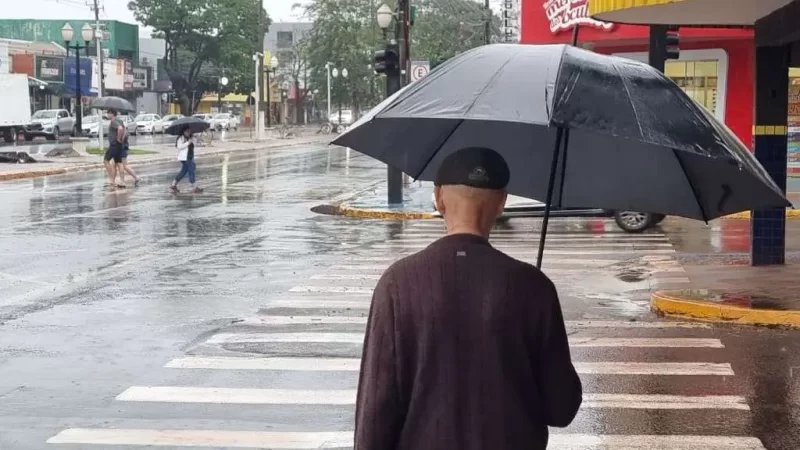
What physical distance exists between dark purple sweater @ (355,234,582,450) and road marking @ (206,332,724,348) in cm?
640

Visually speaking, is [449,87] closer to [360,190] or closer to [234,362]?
[234,362]

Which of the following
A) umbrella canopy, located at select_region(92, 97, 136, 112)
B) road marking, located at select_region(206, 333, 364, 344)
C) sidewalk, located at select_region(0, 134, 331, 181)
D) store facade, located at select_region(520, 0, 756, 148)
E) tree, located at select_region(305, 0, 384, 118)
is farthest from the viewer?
tree, located at select_region(305, 0, 384, 118)

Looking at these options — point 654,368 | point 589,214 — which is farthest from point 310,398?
point 589,214

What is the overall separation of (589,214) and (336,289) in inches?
322

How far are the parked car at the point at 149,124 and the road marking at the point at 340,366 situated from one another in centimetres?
6505

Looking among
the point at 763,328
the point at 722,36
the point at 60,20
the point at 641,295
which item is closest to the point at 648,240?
the point at 641,295

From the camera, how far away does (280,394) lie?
307 inches

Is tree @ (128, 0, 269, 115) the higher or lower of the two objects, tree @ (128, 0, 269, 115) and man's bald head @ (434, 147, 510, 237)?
the higher

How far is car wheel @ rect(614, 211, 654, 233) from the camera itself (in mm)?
18266

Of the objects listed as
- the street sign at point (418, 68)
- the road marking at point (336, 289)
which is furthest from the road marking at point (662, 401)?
the street sign at point (418, 68)

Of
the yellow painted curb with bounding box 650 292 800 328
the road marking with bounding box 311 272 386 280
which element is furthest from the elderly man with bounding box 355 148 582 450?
the road marking with bounding box 311 272 386 280

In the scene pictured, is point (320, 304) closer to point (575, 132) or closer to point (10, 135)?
point (575, 132)

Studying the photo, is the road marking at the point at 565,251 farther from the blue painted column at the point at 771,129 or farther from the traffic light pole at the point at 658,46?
the traffic light pole at the point at 658,46

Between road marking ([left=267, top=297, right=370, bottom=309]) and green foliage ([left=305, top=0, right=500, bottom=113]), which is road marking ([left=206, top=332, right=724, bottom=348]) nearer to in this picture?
road marking ([left=267, top=297, right=370, bottom=309])
